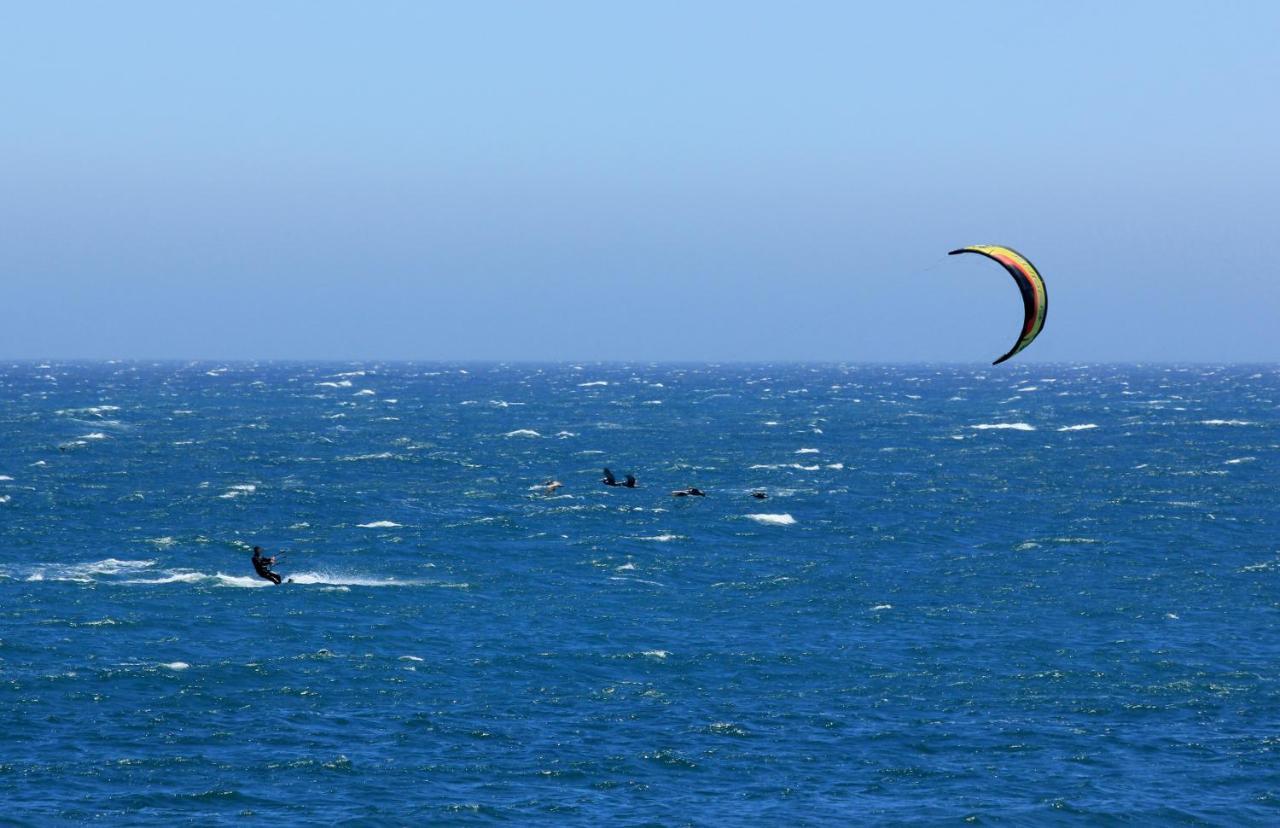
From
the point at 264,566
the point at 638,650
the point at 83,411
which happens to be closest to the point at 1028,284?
the point at 638,650

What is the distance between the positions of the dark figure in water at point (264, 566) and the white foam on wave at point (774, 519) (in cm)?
3142

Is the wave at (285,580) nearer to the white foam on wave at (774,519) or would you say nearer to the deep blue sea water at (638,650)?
the deep blue sea water at (638,650)

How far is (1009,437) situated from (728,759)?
118579mm

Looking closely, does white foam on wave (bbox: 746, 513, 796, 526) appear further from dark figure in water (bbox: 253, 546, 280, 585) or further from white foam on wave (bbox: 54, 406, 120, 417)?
white foam on wave (bbox: 54, 406, 120, 417)

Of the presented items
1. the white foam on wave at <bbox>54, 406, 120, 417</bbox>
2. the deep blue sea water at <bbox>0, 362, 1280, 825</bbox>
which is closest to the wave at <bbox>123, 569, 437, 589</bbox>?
the deep blue sea water at <bbox>0, 362, 1280, 825</bbox>

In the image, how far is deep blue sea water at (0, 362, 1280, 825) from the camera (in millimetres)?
39875

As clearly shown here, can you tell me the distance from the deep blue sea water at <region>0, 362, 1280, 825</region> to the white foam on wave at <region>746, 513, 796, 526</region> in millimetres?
371

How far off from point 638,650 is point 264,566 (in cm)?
1875

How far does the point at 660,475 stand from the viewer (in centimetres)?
11619

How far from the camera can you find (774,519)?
89938mm

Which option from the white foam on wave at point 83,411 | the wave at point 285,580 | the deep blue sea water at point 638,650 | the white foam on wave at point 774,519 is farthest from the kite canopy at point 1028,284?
the white foam on wave at point 83,411

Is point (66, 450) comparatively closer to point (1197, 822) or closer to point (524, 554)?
point (524, 554)

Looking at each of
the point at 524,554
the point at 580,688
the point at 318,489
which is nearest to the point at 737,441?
the point at 318,489

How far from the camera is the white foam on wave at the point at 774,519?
88.7 meters
